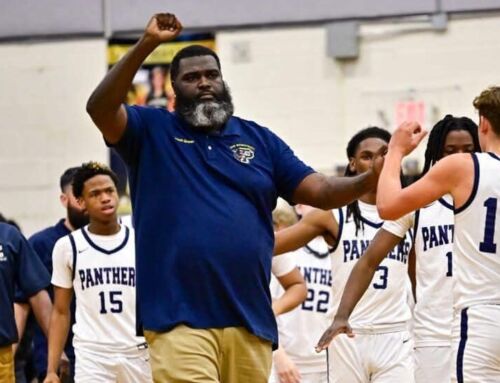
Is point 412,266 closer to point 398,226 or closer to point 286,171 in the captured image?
point 398,226

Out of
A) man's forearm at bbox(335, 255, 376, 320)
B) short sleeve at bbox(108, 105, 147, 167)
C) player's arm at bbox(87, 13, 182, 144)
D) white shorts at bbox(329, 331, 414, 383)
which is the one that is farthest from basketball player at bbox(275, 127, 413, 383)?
player's arm at bbox(87, 13, 182, 144)

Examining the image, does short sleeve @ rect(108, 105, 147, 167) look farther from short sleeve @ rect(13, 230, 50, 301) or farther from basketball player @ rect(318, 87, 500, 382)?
short sleeve @ rect(13, 230, 50, 301)

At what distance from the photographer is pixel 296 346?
10172 millimetres

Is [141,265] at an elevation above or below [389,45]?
below

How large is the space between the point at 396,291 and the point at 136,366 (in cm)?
177

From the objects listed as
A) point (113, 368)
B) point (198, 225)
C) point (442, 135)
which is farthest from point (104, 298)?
point (198, 225)

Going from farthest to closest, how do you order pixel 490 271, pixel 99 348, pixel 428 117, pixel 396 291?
pixel 428 117 < pixel 99 348 < pixel 396 291 < pixel 490 271

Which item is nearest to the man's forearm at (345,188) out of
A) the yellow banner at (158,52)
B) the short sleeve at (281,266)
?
the short sleeve at (281,266)

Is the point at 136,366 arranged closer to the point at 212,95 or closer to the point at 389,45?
the point at 212,95

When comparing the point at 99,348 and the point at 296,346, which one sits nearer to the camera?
the point at 99,348

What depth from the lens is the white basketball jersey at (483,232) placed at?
18.6ft

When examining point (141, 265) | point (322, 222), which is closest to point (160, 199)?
point (141, 265)

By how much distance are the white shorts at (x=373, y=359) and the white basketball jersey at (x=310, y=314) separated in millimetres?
2010

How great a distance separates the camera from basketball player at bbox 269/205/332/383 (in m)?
10.1
